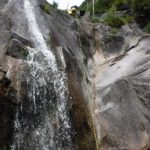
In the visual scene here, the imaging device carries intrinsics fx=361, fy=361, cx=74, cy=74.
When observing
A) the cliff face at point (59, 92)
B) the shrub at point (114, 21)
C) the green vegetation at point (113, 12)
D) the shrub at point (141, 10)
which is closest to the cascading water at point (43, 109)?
the cliff face at point (59, 92)

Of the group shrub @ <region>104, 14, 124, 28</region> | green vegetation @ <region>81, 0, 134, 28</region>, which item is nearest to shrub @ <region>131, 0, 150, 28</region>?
green vegetation @ <region>81, 0, 134, 28</region>

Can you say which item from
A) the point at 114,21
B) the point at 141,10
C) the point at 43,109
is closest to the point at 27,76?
the point at 43,109

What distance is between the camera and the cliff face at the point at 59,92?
10727 mm

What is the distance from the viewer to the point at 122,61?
51.2 ft

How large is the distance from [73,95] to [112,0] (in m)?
17.4

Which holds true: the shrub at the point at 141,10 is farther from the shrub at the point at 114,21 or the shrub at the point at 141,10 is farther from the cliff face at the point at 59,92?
the cliff face at the point at 59,92

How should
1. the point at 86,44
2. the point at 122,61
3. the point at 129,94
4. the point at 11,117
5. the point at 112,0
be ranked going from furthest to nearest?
the point at 112,0 → the point at 86,44 → the point at 122,61 → the point at 129,94 → the point at 11,117

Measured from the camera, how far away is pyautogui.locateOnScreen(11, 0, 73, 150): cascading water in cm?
1073

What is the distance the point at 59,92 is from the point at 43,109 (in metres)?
0.90

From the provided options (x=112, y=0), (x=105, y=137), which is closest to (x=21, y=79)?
(x=105, y=137)

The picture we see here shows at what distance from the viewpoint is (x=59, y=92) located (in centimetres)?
1183

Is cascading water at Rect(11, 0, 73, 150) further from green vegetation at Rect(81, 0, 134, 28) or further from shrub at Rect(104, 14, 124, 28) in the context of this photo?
green vegetation at Rect(81, 0, 134, 28)

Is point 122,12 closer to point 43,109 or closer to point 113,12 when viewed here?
point 113,12

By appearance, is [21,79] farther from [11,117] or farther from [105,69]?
[105,69]
